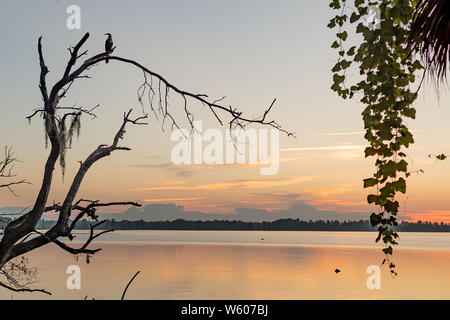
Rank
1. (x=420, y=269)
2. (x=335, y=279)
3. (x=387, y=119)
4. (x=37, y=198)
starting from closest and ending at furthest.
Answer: (x=387, y=119), (x=37, y=198), (x=335, y=279), (x=420, y=269)

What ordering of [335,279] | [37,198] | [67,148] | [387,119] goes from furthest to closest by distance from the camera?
[335,279] → [67,148] → [37,198] → [387,119]

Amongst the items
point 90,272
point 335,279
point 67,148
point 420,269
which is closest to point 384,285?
point 335,279

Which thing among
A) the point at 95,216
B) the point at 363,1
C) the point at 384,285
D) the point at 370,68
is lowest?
the point at 384,285

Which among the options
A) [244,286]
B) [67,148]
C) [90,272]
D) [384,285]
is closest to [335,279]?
[384,285]

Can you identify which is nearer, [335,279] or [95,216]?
[95,216]

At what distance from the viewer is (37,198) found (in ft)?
11.8

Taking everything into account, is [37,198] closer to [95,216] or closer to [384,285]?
[95,216]
